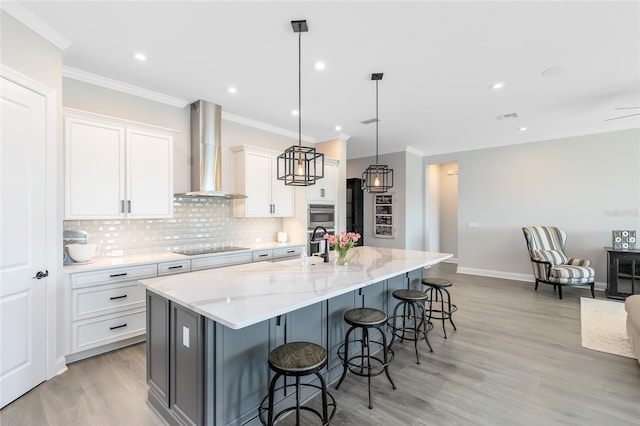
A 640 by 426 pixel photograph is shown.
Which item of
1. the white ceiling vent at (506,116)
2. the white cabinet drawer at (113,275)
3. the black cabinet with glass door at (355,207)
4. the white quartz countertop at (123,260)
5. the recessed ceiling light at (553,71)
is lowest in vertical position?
the white cabinet drawer at (113,275)

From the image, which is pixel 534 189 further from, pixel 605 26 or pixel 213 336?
pixel 213 336

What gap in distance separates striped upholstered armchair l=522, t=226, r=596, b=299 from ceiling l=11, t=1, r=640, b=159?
2105mm

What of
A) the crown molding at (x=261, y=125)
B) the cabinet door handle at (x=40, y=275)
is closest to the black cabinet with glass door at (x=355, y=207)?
the crown molding at (x=261, y=125)

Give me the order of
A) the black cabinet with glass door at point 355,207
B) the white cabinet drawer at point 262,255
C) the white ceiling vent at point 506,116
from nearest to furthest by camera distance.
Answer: the white cabinet drawer at point 262,255, the white ceiling vent at point 506,116, the black cabinet with glass door at point 355,207

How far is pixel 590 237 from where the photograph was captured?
554 cm

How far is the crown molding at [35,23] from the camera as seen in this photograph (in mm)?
2187

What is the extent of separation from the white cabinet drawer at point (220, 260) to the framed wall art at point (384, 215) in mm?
4003

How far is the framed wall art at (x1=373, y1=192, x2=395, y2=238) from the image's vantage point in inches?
286

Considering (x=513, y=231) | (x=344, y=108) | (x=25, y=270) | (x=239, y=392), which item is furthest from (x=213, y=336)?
(x=513, y=231)

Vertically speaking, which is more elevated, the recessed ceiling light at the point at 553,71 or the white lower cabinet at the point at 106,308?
the recessed ceiling light at the point at 553,71

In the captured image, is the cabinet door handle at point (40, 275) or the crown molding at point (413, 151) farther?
the crown molding at point (413, 151)

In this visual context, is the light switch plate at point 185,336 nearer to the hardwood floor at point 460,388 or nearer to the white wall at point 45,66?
the hardwood floor at point 460,388

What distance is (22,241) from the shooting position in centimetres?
233

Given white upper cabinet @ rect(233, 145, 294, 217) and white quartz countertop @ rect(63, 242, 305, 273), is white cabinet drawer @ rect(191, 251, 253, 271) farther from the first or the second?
white upper cabinet @ rect(233, 145, 294, 217)
